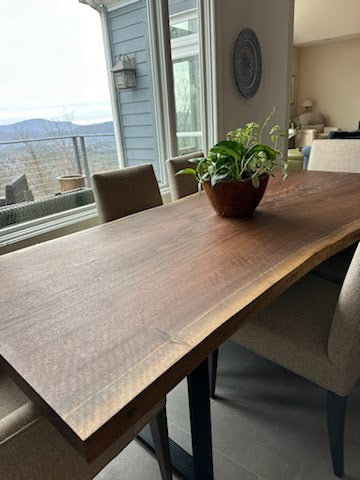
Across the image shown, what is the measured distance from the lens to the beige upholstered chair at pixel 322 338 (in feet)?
3.29

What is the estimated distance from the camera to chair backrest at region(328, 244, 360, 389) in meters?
0.96

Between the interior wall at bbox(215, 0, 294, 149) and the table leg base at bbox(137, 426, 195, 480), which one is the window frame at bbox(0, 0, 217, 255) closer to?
the interior wall at bbox(215, 0, 294, 149)

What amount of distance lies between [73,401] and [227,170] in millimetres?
1002

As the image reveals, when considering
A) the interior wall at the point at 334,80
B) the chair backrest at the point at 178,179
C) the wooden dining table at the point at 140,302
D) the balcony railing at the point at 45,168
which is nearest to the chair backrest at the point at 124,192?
the chair backrest at the point at 178,179

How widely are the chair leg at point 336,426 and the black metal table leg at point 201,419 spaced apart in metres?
0.42

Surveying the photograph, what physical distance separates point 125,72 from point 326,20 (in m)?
7.30

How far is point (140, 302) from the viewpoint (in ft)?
2.82

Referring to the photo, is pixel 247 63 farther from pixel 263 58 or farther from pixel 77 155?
pixel 77 155

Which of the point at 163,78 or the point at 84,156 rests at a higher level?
the point at 163,78

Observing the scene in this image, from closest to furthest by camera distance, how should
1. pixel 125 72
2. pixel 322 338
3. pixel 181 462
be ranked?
pixel 322 338 → pixel 181 462 → pixel 125 72

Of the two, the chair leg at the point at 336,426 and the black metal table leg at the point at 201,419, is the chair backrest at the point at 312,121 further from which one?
the black metal table leg at the point at 201,419

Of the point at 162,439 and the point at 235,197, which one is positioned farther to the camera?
the point at 235,197

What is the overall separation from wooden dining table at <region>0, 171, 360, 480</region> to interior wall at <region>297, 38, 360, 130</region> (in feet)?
30.2

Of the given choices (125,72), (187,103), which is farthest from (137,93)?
(187,103)
